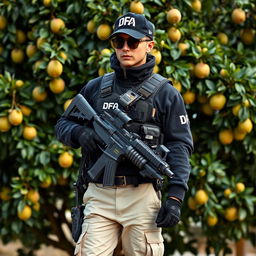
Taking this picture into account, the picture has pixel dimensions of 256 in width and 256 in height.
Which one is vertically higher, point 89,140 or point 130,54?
point 130,54

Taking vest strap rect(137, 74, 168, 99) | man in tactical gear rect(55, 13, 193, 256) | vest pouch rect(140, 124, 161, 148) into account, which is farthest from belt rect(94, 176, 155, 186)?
vest strap rect(137, 74, 168, 99)

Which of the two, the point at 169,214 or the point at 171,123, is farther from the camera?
the point at 171,123

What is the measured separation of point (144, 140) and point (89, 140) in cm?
28

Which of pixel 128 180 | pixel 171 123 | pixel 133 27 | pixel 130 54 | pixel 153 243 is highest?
pixel 133 27

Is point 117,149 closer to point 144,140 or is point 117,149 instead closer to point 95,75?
point 144,140

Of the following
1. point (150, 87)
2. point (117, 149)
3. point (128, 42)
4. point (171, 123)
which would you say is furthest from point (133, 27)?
point (117, 149)

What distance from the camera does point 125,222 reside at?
3541 millimetres

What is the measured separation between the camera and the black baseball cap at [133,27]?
3.54 m

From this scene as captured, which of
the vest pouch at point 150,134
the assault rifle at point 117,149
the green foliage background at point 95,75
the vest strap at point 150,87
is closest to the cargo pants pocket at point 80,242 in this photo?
the assault rifle at point 117,149

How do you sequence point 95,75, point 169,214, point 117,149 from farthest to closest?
point 95,75 → point 117,149 → point 169,214

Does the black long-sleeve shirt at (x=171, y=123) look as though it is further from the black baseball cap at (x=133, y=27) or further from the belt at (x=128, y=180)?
the black baseball cap at (x=133, y=27)

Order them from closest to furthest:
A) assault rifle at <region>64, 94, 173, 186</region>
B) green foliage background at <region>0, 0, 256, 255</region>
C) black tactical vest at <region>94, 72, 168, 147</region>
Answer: assault rifle at <region>64, 94, 173, 186</region>, black tactical vest at <region>94, 72, 168, 147</region>, green foliage background at <region>0, 0, 256, 255</region>

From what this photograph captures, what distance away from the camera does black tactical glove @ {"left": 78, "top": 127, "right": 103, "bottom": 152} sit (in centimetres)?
355

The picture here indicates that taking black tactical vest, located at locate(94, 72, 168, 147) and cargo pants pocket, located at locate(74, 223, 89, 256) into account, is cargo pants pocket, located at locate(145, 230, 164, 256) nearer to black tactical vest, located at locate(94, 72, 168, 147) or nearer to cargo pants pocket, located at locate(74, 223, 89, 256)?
cargo pants pocket, located at locate(74, 223, 89, 256)
